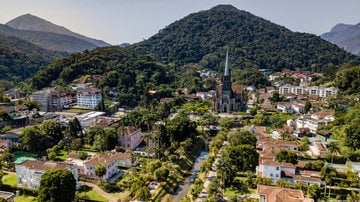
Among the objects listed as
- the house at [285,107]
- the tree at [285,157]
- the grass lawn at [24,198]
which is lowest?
the grass lawn at [24,198]

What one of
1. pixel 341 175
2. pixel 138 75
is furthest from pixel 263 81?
pixel 341 175

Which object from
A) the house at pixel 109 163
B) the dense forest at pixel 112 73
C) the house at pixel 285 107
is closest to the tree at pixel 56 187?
the house at pixel 109 163

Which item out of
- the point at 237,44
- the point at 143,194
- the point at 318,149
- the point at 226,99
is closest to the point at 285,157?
the point at 318,149

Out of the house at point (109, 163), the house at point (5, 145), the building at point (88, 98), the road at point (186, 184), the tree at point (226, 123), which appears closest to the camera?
the road at point (186, 184)

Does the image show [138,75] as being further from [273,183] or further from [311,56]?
[311,56]

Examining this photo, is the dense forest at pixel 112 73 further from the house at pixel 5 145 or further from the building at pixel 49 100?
the house at pixel 5 145

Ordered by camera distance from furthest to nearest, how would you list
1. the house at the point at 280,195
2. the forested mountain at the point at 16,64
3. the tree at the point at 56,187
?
the forested mountain at the point at 16,64
the tree at the point at 56,187
the house at the point at 280,195
